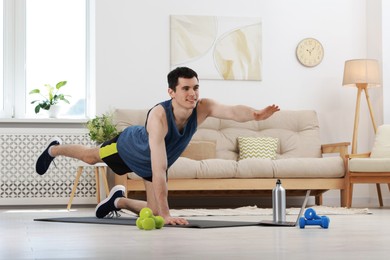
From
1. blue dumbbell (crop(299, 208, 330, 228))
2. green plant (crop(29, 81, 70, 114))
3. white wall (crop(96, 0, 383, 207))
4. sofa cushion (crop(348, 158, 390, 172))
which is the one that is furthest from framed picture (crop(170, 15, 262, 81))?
blue dumbbell (crop(299, 208, 330, 228))

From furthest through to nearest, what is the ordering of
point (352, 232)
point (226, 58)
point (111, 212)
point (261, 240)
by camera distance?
point (226, 58) → point (111, 212) → point (352, 232) → point (261, 240)

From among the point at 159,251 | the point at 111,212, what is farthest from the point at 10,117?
the point at 159,251

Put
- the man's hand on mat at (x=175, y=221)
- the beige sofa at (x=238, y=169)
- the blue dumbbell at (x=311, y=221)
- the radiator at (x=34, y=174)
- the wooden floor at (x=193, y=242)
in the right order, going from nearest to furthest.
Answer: the wooden floor at (x=193, y=242) → the blue dumbbell at (x=311, y=221) → the man's hand on mat at (x=175, y=221) → the beige sofa at (x=238, y=169) → the radiator at (x=34, y=174)

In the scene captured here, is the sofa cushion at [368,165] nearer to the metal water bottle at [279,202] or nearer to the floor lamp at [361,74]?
the floor lamp at [361,74]

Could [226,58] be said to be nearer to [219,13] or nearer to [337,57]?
[219,13]

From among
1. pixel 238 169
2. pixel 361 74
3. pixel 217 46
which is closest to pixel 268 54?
pixel 217 46

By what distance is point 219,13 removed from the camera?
8188mm

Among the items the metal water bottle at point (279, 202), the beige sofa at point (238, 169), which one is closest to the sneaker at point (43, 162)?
the beige sofa at point (238, 169)

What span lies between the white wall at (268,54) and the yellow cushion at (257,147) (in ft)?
2.08

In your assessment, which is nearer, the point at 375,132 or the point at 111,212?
the point at 111,212

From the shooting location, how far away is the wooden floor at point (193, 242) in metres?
2.54

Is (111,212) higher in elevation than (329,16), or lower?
lower

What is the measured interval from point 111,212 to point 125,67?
3.06 meters

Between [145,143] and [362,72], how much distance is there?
3.86 metres
